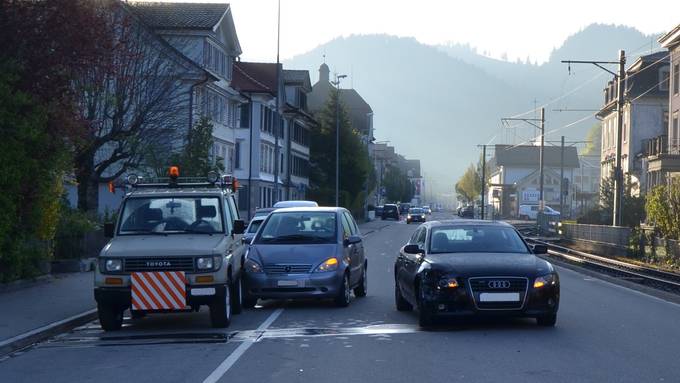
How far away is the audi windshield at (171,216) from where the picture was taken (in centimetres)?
1505

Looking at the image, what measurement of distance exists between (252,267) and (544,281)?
213 inches

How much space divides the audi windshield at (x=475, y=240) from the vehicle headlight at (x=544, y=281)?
1.20 metres

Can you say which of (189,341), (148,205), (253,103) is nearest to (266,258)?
(148,205)

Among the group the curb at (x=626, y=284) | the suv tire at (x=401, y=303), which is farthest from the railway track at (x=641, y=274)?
the suv tire at (x=401, y=303)

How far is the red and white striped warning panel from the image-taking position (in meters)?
13.7

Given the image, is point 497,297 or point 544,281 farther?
point 544,281

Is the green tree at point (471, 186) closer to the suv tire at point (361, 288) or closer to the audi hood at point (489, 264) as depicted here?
the suv tire at point (361, 288)

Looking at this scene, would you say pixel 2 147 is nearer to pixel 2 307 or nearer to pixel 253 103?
pixel 2 307

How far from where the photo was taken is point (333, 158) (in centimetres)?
7931

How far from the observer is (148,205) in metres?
15.3

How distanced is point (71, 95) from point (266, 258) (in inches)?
A: 246

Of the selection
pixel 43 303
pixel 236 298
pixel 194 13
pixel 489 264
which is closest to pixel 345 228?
pixel 236 298

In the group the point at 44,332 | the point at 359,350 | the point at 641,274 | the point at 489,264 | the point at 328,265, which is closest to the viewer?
the point at 359,350

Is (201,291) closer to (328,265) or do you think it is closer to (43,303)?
(328,265)
